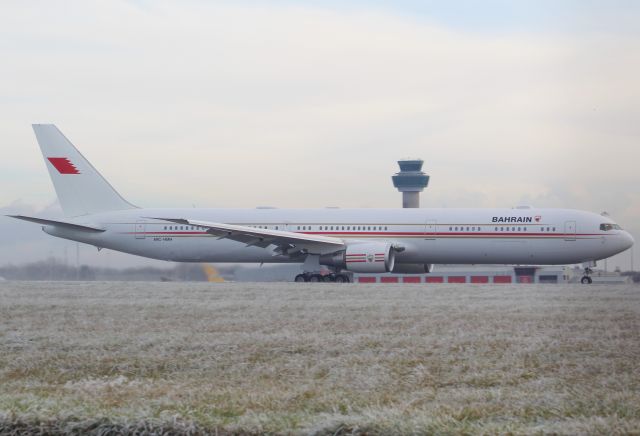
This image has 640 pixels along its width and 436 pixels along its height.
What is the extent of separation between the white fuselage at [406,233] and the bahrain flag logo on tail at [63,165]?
2.20m

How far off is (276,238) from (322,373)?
2832 cm

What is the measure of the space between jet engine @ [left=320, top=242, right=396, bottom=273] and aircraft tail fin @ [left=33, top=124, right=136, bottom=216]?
11.6 metres

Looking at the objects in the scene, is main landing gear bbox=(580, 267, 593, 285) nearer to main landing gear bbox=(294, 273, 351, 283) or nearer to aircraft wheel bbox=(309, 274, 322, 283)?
main landing gear bbox=(294, 273, 351, 283)

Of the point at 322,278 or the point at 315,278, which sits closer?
the point at 322,278

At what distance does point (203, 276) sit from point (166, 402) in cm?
3127

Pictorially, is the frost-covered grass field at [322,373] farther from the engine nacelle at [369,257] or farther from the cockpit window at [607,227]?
the cockpit window at [607,227]

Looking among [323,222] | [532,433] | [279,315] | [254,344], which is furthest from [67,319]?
[323,222]

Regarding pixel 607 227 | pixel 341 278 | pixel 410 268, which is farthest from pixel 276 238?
pixel 607 227

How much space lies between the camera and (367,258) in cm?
3506

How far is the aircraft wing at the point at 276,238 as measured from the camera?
35.6m

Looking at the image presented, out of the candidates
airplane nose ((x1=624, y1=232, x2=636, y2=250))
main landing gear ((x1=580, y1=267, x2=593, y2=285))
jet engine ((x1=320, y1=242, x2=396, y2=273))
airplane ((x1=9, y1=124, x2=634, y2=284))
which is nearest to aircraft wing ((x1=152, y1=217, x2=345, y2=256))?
airplane ((x1=9, y1=124, x2=634, y2=284))

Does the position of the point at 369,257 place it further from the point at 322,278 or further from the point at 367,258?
the point at 322,278

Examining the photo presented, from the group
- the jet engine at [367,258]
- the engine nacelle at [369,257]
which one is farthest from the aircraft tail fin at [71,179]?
the engine nacelle at [369,257]

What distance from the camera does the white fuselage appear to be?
119ft
